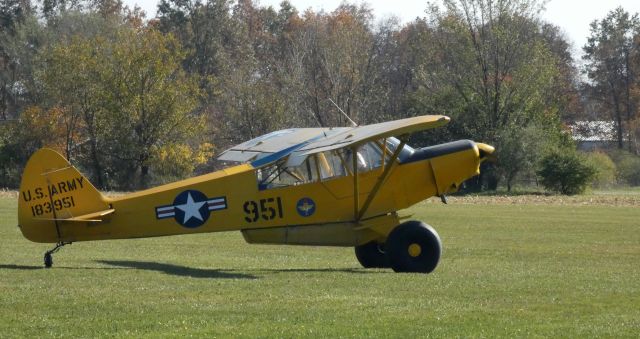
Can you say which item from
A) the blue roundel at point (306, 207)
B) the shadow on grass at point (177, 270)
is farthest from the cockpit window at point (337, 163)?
the shadow on grass at point (177, 270)

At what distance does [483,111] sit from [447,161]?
151 feet

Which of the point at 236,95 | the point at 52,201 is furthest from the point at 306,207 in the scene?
the point at 236,95

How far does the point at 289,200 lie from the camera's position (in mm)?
16125

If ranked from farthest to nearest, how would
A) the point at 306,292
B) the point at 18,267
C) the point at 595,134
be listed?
the point at 595,134, the point at 18,267, the point at 306,292

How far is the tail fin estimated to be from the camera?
15773 mm

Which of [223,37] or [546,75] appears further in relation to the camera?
[223,37]

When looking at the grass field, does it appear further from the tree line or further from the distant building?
the distant building

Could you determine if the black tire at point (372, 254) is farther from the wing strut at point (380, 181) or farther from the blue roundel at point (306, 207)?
the blue roundel at point (306, 207)

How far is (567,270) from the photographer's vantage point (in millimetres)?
16703

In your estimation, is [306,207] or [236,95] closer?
[306,207]

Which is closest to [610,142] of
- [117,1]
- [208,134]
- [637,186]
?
[637,186]

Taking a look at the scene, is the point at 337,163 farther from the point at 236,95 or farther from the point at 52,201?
the point at 236,95

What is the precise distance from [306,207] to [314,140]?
1029 mm

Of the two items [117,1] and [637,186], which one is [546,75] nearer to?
[637,186]
